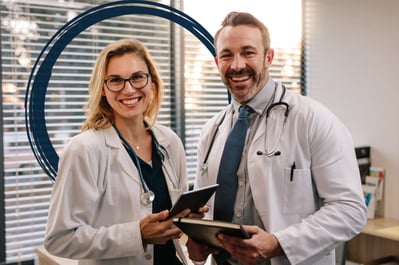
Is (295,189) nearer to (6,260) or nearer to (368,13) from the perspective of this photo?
(6,260)

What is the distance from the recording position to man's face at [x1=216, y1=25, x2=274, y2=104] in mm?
1670

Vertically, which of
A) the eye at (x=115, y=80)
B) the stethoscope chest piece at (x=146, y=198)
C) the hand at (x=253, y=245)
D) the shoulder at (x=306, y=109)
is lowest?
the hand at (x=253, y=245)

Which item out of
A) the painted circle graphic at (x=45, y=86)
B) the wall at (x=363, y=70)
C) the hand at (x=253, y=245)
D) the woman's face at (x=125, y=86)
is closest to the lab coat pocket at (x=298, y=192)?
the hand at (x=253, y=245)

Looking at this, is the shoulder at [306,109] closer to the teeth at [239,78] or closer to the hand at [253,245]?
the teeth at [239,78]

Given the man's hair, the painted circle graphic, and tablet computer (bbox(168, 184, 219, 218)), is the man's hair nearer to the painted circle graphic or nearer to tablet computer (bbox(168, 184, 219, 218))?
tablet computer (bbox(168, 184, 219, 218))

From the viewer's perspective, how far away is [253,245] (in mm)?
1453

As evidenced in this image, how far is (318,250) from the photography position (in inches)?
60.4

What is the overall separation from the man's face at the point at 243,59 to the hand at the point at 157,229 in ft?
1.79

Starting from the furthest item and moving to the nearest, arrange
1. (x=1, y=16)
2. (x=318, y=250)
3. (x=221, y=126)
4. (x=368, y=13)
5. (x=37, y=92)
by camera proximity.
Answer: (x=368, y=13) < (x=1, y=16) < (x=37, y=92) < (x=221, y=126) < (x=318, y=250)

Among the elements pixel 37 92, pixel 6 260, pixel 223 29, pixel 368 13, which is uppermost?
pixel 368 13

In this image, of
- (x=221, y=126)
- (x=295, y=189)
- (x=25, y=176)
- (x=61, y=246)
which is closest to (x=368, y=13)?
(x=221, y=126)

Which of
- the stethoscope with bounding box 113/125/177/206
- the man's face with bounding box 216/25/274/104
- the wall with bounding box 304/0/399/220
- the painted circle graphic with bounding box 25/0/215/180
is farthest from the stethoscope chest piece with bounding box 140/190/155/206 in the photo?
the wall with bounding box 304/0/399/220

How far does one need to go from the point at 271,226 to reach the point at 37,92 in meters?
1.43

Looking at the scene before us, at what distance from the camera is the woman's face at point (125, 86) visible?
1.74 m
